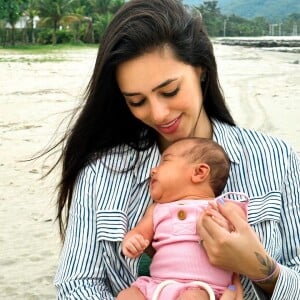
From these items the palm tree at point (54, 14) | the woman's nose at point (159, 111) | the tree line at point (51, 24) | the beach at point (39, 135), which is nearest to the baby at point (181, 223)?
the woman's nose at point (159, 111)

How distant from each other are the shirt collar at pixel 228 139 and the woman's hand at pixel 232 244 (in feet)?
1.03

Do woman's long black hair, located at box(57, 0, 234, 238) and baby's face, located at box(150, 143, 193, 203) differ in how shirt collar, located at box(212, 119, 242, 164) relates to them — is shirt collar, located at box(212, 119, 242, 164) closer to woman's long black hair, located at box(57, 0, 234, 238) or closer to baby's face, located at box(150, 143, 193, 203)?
woman's long black hair, located at box(57, 0, 234, 238)

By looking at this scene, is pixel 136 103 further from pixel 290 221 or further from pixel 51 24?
pixel 51 24

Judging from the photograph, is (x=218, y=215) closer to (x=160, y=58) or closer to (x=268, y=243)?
(x=268, y=243)

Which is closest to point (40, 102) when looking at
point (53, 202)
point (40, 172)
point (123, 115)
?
point (40, 172)

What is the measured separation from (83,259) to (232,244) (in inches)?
20.2

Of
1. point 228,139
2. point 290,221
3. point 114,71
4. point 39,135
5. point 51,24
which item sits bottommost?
point 51,24

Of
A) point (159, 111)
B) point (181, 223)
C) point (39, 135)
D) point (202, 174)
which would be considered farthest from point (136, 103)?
point (39, 135)

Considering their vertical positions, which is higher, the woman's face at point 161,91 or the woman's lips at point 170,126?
the woman's face at point 161,91

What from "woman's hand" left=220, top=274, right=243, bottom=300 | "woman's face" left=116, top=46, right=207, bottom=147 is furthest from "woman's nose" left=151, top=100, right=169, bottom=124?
"woman's hand" left=220, top=274, right=243, bottom=300

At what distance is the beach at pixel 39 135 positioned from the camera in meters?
4.81

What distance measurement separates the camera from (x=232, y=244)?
6.83ft

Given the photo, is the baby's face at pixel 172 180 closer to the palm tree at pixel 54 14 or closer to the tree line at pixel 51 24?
the tree line at pixel 51 24

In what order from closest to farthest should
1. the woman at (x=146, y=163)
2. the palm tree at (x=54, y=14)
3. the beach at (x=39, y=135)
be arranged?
the woman at (x=146, y=163) → the beach at (x=39, y=135) → the palm tree at (x=54, y=14)
